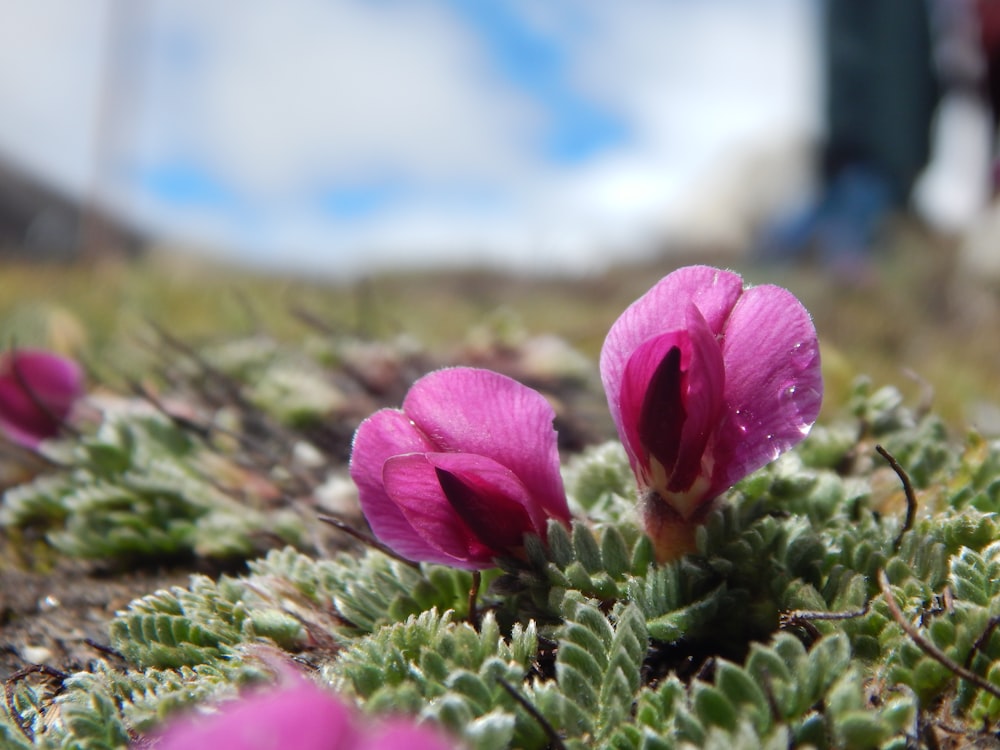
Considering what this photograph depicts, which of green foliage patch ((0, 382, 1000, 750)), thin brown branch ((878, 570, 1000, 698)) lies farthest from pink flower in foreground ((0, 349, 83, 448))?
thin brown branch ((878, 570, 1000, 698))

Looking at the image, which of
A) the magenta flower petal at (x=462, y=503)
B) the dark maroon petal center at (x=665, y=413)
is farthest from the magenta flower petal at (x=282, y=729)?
the dark maroon petal center at (x=665, y=413)

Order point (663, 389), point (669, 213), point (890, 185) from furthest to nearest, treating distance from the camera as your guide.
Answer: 1. point (669, 213)
2. point (890, 185)
3. point (663, 389)

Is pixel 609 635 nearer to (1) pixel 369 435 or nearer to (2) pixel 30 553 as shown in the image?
(1) pixel 369 435

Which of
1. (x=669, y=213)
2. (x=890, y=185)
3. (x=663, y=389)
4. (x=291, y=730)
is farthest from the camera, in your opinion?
(x=669, y=213)

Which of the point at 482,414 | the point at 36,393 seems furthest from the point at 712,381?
the point at 36,393

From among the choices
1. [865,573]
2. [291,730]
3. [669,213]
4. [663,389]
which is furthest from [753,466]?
[669,213]

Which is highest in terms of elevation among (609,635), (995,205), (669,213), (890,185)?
(669,213)
